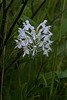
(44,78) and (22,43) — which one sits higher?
(22,43)

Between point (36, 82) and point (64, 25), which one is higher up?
point (64, 25)

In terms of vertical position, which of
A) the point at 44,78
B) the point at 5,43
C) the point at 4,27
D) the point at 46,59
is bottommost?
the point at 44,78

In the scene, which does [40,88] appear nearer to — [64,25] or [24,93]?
[24,93]

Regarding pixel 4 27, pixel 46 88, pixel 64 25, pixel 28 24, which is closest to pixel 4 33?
pixel 4 27

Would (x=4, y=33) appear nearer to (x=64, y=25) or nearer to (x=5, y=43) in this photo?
(x=5, y=43)

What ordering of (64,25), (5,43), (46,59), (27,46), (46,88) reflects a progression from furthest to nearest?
1. (46,59)
2. (46,88)
3. (64,25)
4. (5,43)
5. (27,46)

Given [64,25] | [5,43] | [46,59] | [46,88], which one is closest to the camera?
[5,43]

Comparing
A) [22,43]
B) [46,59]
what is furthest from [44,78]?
[22,43]

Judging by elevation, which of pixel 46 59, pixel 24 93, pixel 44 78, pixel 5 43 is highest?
pixel 5 43

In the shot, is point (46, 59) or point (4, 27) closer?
point (4, 27)
